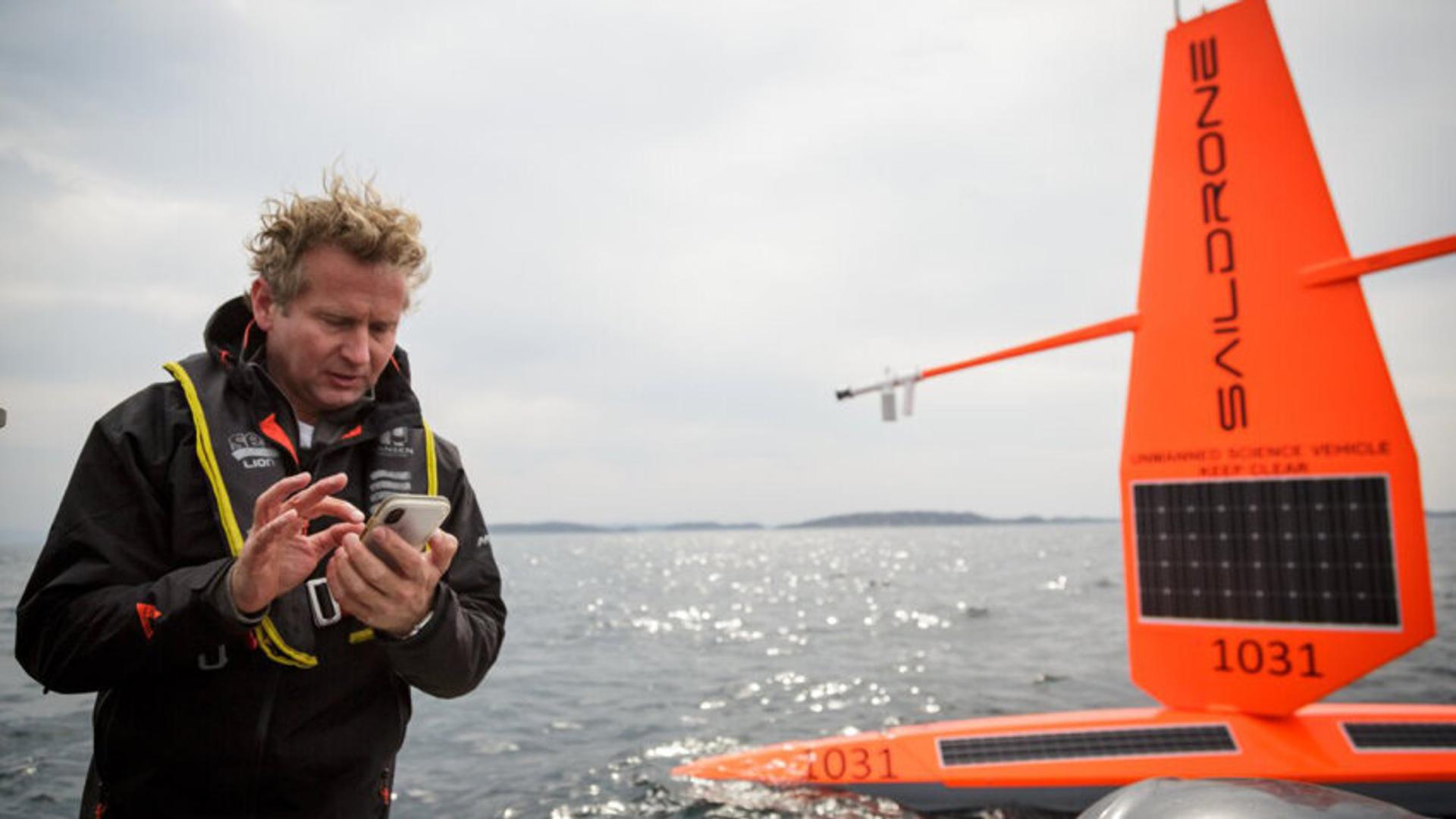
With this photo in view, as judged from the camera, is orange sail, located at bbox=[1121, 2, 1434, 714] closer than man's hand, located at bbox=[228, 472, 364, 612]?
No

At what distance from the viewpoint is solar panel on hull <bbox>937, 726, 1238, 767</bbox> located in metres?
5.56

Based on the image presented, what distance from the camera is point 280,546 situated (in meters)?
1.47

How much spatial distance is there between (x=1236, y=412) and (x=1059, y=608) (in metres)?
16.5

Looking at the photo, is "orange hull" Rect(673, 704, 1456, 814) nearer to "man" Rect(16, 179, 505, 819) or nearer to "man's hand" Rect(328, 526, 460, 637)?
"man" Rect(16, 179, 505, 819)

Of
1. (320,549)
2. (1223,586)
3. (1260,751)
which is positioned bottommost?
(1260,751)

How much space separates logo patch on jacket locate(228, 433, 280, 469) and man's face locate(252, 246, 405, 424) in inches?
6.2

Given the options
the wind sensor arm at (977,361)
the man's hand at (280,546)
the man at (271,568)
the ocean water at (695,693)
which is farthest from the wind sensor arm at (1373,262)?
the man's hand at (280,546)

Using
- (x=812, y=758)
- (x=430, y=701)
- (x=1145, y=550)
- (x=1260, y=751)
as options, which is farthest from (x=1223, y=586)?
(x=430, y=701)

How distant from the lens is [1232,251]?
19.1 ft

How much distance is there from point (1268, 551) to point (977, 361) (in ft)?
8.30

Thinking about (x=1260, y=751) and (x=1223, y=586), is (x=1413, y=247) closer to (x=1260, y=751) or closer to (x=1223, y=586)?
(x=1223, y=586)

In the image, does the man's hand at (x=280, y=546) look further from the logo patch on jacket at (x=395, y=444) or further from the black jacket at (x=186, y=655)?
the logo patch on jacket at (x=395, y=444)

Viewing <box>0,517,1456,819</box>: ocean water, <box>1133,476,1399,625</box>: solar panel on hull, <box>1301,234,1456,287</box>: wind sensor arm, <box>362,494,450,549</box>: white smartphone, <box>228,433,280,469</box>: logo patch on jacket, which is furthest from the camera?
<box>0,517,1456,819</box>: ocean water

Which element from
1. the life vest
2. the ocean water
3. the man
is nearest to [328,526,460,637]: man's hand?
the man
